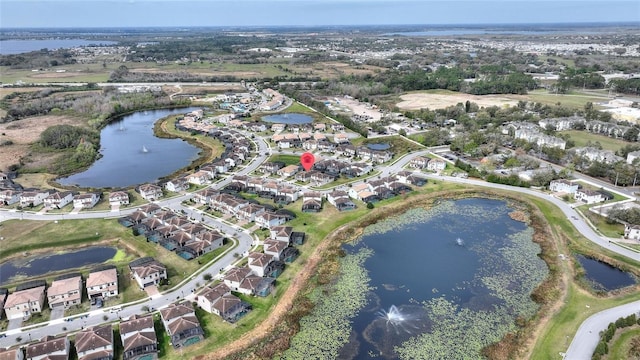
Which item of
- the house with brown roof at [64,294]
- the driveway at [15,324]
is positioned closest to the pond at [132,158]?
the house with brown roof at [64,294]

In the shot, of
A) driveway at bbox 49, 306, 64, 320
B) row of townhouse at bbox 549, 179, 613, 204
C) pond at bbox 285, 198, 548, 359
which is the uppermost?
row of townhouse at bbox 549, 179, 613, 204

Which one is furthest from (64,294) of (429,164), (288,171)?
(429,164)

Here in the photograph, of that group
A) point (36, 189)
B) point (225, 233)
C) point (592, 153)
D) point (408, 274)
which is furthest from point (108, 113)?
point (592, 153)

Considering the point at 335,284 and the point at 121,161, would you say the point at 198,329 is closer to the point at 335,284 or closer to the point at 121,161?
the point at 335,284

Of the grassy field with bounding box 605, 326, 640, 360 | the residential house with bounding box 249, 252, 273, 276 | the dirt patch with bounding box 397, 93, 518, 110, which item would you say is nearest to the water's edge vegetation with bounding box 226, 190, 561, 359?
the residential house with bounding box 249, 252, 273, 276

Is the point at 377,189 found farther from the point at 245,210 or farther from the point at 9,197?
the point at 9,197

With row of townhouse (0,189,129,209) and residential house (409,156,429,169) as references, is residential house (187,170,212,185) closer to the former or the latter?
row of townhouse (0,189,129,209)
